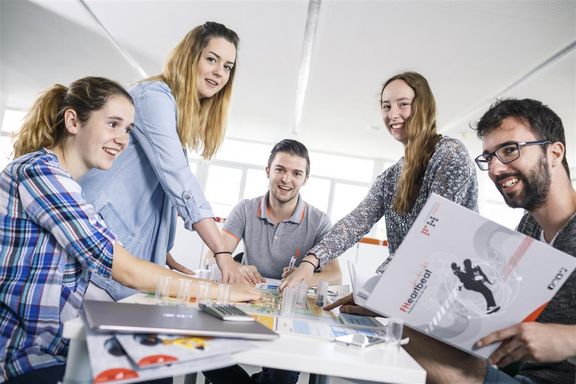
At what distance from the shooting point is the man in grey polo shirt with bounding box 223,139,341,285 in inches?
96.0

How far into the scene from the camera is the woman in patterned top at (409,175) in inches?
61.6

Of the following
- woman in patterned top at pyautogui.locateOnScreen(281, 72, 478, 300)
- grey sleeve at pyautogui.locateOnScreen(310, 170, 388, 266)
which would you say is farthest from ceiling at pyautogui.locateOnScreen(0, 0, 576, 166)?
grey sleeve at pyautogui.locateOnScreen(310, 170, 388, 266)

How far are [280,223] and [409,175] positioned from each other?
97cm

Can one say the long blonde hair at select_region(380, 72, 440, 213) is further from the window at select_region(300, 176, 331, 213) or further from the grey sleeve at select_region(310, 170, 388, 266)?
the window at select_region(300, 176, 331, 213)

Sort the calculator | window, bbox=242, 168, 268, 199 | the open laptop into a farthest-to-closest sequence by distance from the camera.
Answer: window, bbox=242, 168, 268, 199
the calculator
the open laptop

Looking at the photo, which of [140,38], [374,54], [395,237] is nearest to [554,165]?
[395,237]

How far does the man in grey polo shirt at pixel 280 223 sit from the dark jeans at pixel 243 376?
0.59 metres

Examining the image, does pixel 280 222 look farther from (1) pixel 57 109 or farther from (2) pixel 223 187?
(2) pixel 223 187

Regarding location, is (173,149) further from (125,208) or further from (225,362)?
(225,362)

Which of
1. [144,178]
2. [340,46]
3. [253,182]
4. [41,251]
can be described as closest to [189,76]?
[144,178]

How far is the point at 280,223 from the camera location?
8.13 feet

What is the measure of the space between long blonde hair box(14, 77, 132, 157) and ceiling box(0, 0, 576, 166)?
2.98 m

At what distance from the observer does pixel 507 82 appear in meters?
5.19

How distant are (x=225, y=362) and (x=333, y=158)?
1113 centimetres
